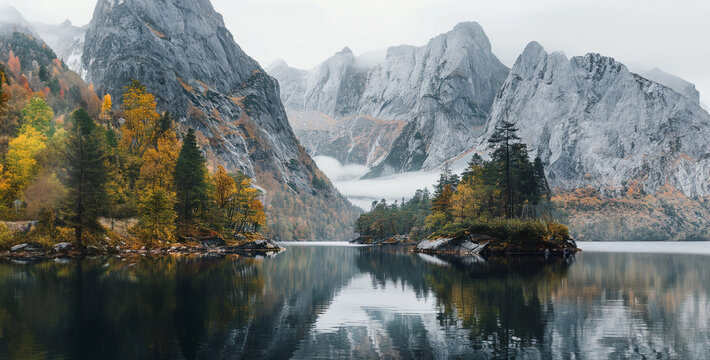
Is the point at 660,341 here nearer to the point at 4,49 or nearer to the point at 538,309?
the point at 538,309

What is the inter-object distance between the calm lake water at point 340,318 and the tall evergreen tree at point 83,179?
1082 inches

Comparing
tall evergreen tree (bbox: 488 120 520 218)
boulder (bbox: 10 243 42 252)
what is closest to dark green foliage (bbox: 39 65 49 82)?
boulder (bbox: 10 243 42 252)

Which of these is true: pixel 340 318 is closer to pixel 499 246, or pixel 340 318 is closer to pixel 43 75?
pixel 499 246

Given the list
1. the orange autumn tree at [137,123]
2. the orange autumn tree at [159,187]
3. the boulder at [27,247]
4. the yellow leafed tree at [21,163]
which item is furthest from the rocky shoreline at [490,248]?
the yellow leafed tree at [21,163]

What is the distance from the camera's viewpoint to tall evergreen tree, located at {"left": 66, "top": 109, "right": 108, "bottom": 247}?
6831 centimetres

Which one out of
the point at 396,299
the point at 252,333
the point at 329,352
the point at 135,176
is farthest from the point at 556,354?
the point at 135,176

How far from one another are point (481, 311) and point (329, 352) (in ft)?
38.1

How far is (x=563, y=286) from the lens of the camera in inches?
1551

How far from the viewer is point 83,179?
68875 millimetres

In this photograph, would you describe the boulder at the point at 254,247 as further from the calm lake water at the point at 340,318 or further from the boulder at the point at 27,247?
the calm lake water at the point at 340,318

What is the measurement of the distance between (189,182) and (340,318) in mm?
72114

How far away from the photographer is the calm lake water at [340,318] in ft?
60.0

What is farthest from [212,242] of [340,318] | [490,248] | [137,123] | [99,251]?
[340,318]

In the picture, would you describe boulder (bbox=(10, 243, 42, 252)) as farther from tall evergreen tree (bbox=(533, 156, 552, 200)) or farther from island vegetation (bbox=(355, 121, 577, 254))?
tall evergreen tree (bbox=(533, 156, 552, 200))
